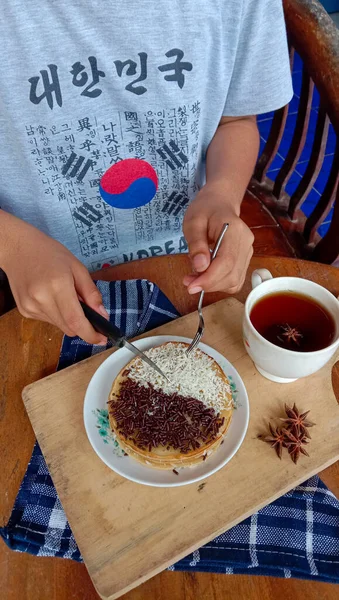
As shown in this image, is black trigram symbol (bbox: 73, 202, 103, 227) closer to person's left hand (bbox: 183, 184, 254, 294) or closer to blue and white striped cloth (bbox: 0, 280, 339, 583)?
person's left hand (bbox: 183, 184, 254, 294)

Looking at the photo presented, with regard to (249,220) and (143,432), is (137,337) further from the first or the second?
(249,220)

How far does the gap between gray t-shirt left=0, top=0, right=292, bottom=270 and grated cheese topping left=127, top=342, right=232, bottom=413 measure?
39 centimetres

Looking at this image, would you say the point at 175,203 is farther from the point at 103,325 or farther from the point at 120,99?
the point at 103,325

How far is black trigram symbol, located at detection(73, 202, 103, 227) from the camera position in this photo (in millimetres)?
955

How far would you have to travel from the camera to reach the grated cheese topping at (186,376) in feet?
2.27

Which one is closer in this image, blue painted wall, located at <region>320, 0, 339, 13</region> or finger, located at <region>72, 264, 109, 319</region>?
finger, located at <region>72, 264, 109, 319</region>

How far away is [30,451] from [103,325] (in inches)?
9.1

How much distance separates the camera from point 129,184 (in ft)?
3.11

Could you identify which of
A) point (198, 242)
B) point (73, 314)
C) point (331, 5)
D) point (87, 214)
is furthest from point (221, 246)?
point (331, 5)

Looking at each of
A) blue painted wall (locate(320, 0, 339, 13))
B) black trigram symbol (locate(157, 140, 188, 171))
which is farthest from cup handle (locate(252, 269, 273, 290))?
blue painted wall (locate(320, 0, 339, 13))

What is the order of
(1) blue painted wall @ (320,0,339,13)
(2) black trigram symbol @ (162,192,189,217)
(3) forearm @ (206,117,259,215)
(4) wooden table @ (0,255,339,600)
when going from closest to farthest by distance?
(4) wooden table @ (0,255,339,600)
(3) forearm @ (206,117,259,215)
(2) black trigram symbol @ (162,192,189,217)
(1) blue painted wall @ (320,0,339,13)

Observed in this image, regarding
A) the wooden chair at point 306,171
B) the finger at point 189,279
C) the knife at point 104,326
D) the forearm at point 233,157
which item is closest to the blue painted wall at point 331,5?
the wooden chair at point 306,171

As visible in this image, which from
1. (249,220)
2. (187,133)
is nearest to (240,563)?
(187,133)

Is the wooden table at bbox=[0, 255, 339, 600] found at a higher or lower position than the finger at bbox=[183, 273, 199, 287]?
Answer: lower
